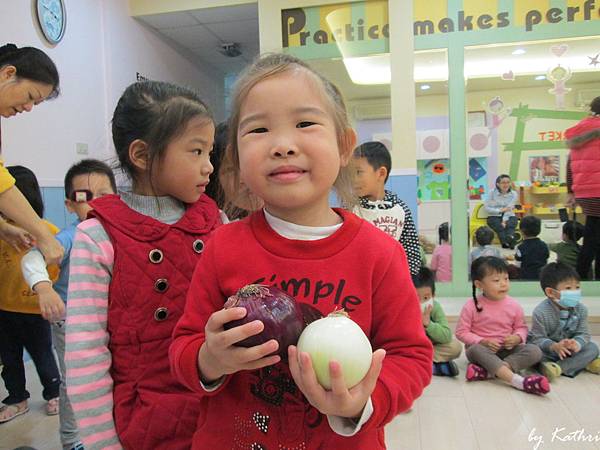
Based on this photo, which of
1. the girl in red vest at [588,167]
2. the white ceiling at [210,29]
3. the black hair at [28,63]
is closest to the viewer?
the black hair at [28,63]

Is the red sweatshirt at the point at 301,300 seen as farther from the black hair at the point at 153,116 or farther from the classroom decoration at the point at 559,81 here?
the classroom decoration at the point at 559,81

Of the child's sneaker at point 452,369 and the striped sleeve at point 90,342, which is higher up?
the striped sleeve at point 90,342

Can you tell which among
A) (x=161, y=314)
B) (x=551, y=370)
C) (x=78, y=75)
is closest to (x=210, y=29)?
(x=78, y=75)

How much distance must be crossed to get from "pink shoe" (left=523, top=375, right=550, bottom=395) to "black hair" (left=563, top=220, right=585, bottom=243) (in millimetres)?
2114

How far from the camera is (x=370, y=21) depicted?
451 cm

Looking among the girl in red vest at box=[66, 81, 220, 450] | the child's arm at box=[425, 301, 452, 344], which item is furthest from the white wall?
the girl in red vest at box=[66, 81, 220, 450]

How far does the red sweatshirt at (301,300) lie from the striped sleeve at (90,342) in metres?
0.21

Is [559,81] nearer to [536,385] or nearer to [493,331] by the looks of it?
[493,331]

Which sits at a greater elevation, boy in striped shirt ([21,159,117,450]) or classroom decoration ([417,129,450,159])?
classroom decoration ([417,129,450,159])

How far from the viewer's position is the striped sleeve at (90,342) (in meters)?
0.82

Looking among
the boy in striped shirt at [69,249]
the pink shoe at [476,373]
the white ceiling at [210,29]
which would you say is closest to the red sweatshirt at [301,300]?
the boy in striped shirt at [69,249]

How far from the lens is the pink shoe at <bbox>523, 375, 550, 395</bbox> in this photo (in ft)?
8.64

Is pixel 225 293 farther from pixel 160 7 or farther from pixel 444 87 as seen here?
pixel 160 7

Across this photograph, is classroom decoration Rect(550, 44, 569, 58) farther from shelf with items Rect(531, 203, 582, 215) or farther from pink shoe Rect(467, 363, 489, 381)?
pink shoe Rect(467, 363, 489, 381)
